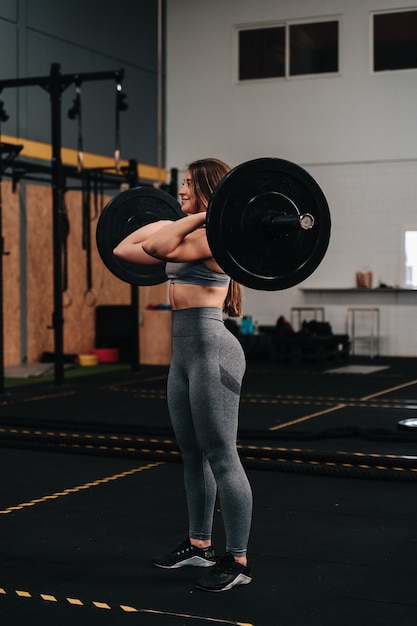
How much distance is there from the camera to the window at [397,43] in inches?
500

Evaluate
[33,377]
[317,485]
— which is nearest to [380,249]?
[33,377]

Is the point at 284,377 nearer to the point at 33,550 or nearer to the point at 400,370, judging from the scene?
the point at 400,370

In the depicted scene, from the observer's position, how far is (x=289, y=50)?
43.9ft

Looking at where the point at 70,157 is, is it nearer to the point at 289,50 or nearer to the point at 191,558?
the point at 289,50

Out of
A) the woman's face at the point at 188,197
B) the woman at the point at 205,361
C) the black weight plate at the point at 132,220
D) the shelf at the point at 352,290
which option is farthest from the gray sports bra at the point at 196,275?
the shelf at the point at 352,290

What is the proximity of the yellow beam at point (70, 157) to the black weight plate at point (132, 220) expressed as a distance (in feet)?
23.1

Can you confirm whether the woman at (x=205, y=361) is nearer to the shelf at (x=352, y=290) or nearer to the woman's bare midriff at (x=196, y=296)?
the woman's bare midriff at (x=196, y=296)

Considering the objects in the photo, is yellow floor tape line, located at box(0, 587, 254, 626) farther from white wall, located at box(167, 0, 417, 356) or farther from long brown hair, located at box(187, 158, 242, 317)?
white wall, located at box(167, 0, 417, 356)

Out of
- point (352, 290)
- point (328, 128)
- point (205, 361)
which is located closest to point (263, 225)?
point (205, 361)

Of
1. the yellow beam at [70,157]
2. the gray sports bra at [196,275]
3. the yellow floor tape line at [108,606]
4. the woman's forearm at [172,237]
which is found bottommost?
the yellow floor tape line at [108,606]

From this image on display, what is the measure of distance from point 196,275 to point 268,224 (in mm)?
317

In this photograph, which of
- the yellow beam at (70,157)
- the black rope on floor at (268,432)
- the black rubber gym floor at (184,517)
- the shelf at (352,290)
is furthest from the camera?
the shelf at (352,290)

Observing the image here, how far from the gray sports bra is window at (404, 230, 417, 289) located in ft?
32.0

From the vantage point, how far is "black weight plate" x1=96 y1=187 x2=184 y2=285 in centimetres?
362
